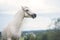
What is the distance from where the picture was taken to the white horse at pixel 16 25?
1448mm

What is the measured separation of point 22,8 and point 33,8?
0.12 meters

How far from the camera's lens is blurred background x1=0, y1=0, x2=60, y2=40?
4.87ft

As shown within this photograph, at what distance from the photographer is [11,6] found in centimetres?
149

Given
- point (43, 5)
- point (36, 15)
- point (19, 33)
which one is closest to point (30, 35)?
point (19, 33)

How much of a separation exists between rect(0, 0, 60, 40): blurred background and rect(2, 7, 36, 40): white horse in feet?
0.13

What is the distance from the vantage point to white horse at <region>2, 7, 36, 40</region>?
145 cm

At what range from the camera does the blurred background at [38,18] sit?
1484mm

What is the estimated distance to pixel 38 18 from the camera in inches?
59.4

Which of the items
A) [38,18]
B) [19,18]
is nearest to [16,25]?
[19,18]

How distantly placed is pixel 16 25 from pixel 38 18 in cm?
25

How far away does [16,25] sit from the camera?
1467 mm

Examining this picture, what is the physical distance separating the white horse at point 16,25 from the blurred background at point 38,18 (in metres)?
0.04

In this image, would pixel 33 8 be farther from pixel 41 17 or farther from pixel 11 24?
pixel 11 24

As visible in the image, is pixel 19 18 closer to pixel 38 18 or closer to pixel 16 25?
pixel 16 25
